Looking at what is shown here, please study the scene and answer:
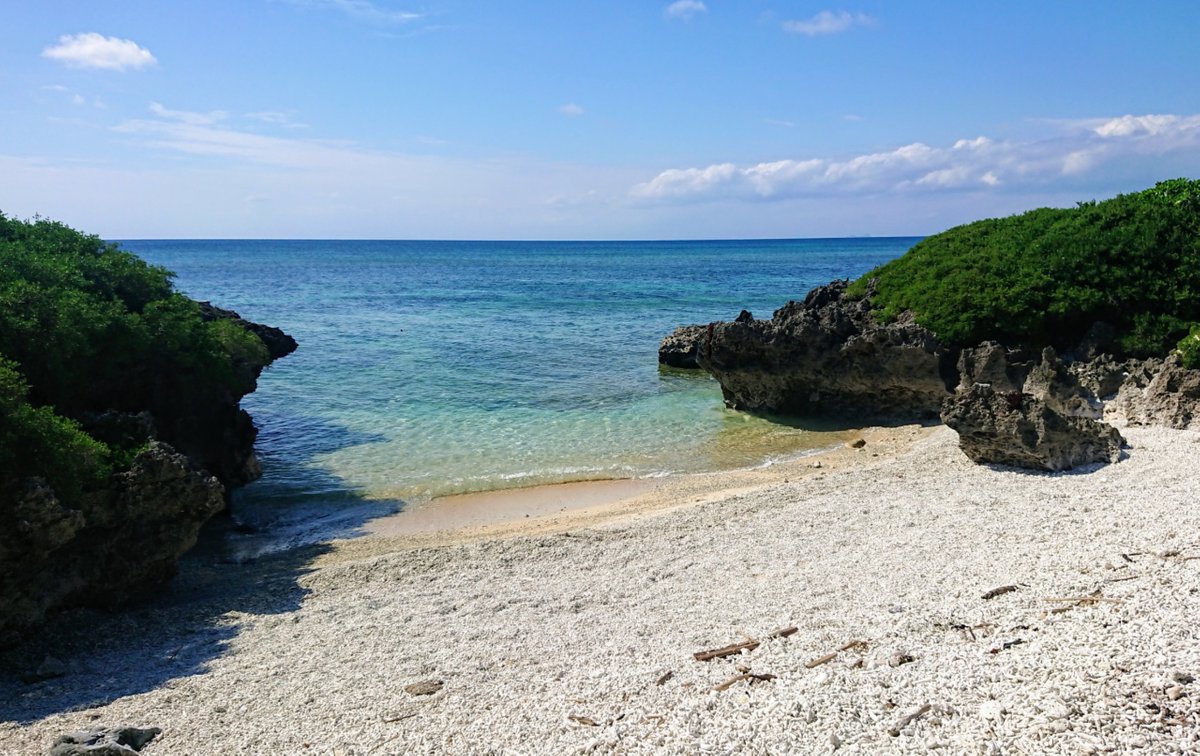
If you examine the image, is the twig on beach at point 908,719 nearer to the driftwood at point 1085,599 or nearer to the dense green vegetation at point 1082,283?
the driftwood at point 1085,599

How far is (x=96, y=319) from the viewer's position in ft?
46.6

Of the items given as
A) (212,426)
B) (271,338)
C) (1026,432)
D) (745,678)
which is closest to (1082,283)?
(1026,432)

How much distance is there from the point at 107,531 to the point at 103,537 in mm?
90

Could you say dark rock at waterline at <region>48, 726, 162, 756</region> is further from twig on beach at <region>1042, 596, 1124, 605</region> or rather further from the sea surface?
twig on beach at <region>1042, 596, 1124, 605</region>

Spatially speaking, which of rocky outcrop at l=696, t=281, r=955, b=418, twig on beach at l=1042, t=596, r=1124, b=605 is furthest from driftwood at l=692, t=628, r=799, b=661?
rocky outcrop at l=696, t=281, r=955, b=418

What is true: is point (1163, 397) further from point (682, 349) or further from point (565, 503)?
point (682, 349)

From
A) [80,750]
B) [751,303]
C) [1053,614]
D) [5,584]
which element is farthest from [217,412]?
[751,303]

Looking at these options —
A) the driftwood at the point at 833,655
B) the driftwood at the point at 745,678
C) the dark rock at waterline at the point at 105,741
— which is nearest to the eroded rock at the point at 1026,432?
the driftwood at the point at 833,655

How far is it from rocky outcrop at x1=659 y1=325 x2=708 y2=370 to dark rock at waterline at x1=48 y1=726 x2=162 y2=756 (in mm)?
25459

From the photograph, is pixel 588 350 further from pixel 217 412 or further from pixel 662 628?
pixel 662 628

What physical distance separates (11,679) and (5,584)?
1.16 m

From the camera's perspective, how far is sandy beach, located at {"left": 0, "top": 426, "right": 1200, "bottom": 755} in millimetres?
6910

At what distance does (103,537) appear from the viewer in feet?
37.4

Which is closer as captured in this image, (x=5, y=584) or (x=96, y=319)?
(x=5, y=584)
